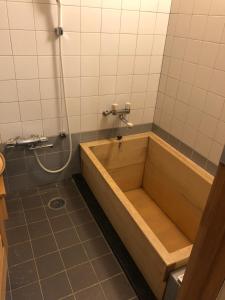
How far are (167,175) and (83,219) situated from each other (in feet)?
2.59

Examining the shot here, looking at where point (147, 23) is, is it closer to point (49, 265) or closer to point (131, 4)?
point (131, 4)

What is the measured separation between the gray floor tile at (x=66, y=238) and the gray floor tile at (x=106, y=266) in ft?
0.74

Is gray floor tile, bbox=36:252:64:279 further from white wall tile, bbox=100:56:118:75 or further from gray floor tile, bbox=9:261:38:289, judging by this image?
white wall tile, bbox=100:56:118:75

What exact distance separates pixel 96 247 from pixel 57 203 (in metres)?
0.55

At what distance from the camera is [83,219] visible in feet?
6.15

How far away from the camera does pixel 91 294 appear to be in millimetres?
1395

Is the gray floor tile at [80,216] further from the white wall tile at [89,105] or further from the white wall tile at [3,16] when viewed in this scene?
the white wall tile at [3,16]

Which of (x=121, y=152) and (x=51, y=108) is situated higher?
(x=51, y=108)

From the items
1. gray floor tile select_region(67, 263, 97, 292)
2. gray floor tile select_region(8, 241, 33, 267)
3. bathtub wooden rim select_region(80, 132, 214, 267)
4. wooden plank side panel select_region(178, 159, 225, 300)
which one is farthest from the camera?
gray floor tile select_region(8, 241, 33, 267)

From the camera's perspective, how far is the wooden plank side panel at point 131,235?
4.18 ft

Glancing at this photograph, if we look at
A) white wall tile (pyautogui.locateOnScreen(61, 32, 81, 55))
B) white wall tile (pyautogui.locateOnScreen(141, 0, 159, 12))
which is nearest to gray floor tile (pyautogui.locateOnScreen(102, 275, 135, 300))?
white wall tile (pyautogui.locateOnScreen(61, 32, 81, 55))

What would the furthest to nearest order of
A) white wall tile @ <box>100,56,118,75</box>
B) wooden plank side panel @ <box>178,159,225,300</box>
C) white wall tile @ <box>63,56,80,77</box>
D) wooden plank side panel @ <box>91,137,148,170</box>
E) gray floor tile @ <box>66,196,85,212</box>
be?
1. wooden plank side panel @ <box>91,137,148,170</box>
2. gray floor tile @ <box>66,196,85,212</box>
3. white wall tile @ <box>100,56,118,75</box>
4. white wall tile @ <box>63,56,80,77</box>
5. wooden plank side panel @ <box>178,159,225,300</box>

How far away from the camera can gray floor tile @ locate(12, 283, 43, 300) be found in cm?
135

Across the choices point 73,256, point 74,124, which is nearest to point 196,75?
point 74,124
